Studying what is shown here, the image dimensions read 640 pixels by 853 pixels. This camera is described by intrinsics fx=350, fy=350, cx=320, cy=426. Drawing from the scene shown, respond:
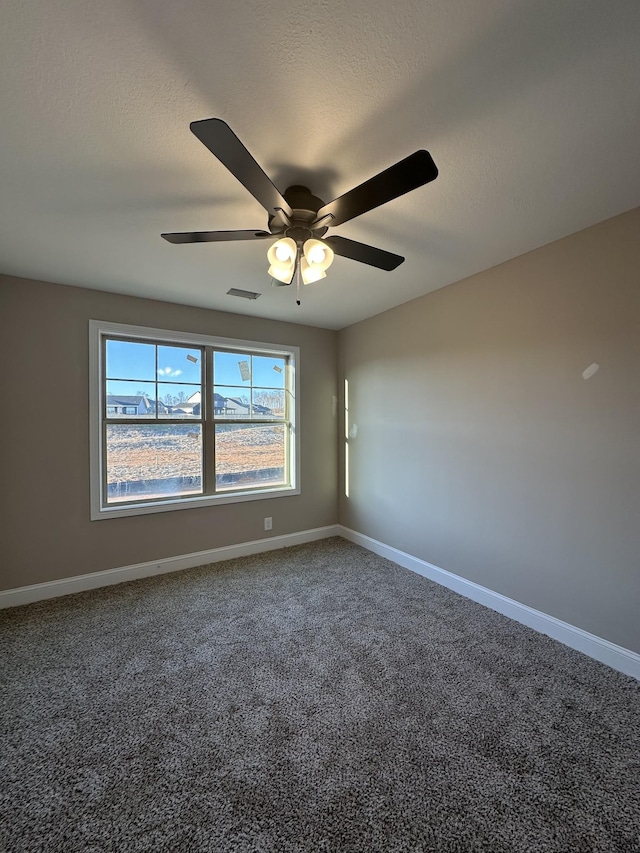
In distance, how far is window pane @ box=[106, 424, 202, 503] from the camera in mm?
3146

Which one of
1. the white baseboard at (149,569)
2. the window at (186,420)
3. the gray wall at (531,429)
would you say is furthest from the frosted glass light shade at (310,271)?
the white baseboard at (149,569)

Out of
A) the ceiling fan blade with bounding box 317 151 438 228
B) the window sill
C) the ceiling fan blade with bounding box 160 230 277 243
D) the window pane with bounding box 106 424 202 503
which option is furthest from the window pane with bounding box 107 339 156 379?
the ceiling fan blade with bounding box 317 151 438 228

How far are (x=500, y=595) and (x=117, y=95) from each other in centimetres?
343

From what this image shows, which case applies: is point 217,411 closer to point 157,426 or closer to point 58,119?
point 157,426

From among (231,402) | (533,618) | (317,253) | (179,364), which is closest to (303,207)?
(317,253)

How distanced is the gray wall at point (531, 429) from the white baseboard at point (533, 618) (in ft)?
0.18

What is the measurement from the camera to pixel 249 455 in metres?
3.83

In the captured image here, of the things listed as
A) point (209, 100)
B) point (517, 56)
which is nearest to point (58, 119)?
point (209, 100)

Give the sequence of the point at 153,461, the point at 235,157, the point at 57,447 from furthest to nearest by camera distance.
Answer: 1. the point at 153,461
2. the point at 57,447
3. the point at 235,157

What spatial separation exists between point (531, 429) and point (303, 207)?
200 cm

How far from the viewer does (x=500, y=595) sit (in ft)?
8.43

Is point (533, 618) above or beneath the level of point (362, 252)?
beneath

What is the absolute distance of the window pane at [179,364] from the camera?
3.35 meters

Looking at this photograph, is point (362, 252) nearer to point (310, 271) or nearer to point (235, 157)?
point (310, 271)
